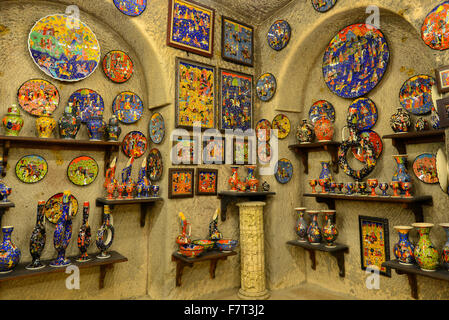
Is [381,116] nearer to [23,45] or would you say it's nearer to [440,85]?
[440,85]

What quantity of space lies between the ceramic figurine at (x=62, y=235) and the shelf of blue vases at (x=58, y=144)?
45cm

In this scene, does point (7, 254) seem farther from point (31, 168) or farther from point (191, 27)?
point (191, 27)

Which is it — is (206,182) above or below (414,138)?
below

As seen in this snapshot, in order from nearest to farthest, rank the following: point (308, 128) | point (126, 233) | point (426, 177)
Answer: point (426, 177), point (126, 233), point (308, 128)

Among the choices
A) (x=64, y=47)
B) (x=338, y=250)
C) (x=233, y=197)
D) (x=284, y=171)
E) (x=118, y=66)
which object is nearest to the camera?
(x=64, y=47)

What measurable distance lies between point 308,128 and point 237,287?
1.90m

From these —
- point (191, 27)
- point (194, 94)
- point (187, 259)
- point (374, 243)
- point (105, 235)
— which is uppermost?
point (191, 27)

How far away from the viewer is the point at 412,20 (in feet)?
6.91

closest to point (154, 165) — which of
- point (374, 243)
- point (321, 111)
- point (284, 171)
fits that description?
point (284, 171)

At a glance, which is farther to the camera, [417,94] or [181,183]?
[181,183]

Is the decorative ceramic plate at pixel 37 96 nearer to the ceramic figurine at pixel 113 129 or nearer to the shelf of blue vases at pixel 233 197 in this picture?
the ceramic figurine at pixel 113 129

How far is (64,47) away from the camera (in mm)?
2510

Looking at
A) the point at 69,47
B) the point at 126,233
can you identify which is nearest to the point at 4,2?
the point at 69,47

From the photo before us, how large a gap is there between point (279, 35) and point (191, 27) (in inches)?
40.1
